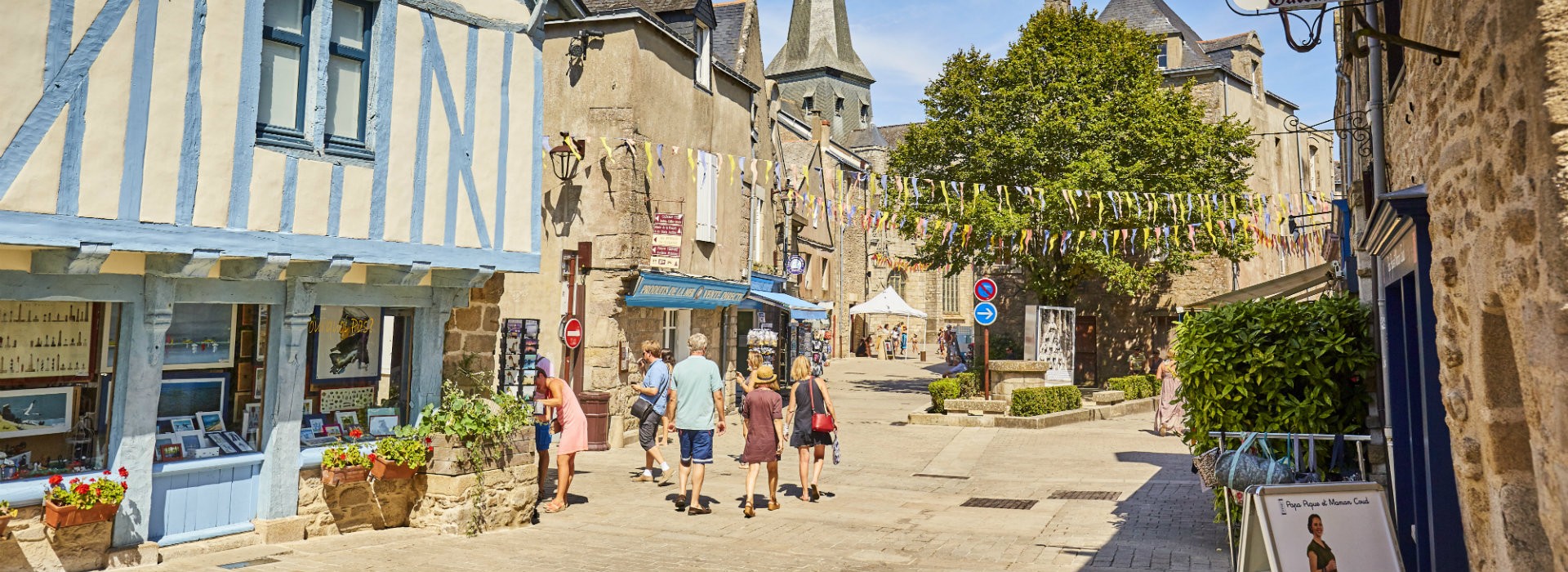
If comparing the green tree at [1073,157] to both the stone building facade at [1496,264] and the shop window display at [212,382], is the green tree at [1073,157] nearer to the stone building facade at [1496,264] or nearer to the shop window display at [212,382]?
the shop window display at [212,382]

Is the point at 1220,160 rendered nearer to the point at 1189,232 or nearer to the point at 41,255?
the point at 1189,232

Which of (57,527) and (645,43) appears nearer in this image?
(57,527)

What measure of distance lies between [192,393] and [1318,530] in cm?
675

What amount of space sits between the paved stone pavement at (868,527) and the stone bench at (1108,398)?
6.42 metres

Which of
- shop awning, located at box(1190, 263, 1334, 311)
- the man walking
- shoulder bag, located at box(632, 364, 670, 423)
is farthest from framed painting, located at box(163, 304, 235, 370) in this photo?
→ shop awning, located at box(1190, 263, 1334, 311)

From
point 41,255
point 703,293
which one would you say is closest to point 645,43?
point 703,293

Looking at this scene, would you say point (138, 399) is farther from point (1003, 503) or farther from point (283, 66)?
point (1003, 503)

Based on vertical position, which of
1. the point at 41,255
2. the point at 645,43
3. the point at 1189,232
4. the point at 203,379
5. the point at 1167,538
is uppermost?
the point at 645,43

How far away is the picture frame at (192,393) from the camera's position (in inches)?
263

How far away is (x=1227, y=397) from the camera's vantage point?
664 centimetres

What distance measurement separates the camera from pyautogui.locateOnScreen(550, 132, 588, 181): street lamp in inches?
528

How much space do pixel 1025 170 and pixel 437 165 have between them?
17102 mm

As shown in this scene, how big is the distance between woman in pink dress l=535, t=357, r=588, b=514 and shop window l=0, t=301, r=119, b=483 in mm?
3252

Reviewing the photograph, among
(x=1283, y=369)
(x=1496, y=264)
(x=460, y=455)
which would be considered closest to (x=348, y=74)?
(x=460, y=455)
